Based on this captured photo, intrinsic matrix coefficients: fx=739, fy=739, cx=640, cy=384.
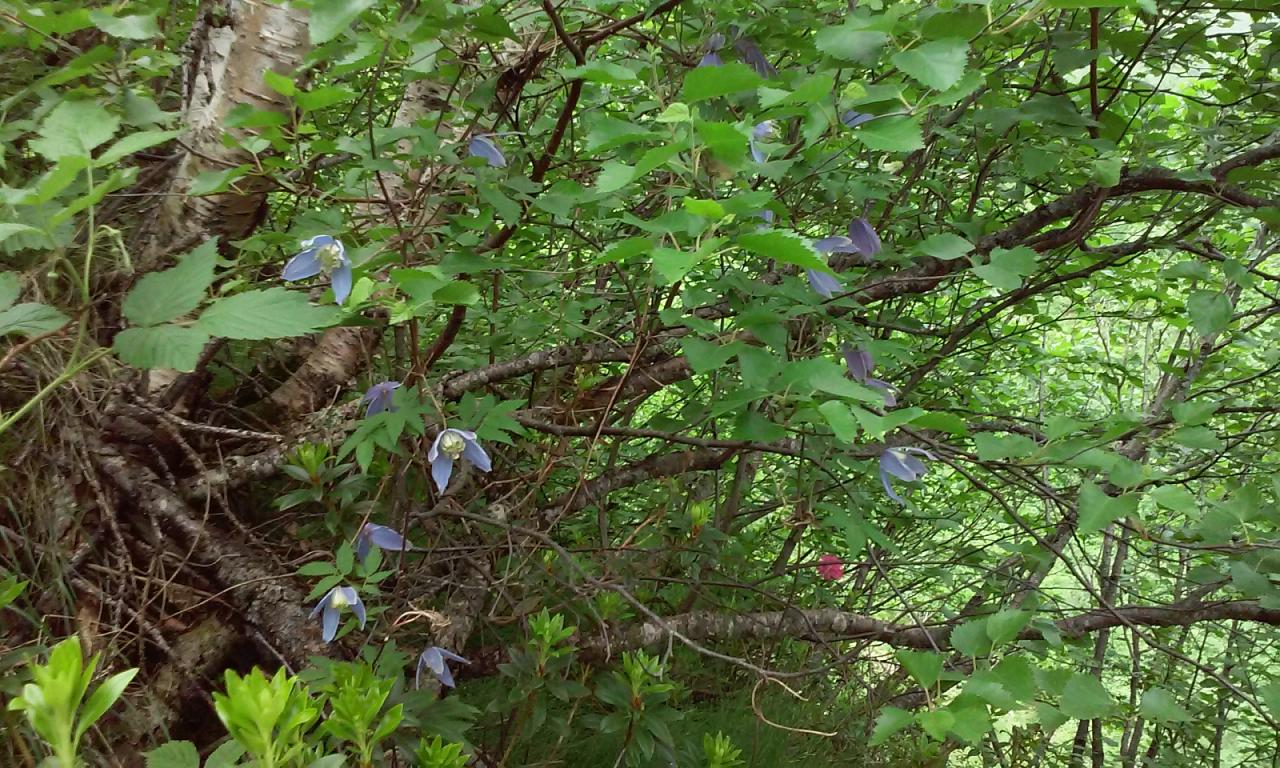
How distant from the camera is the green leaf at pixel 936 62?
87 centimetres

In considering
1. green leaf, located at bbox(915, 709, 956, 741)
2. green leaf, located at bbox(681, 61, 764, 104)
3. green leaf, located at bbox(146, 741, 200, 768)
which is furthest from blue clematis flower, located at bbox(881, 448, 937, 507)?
green leaf, located at bbox(146, 741, 200, 768)

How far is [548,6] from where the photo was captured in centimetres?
98

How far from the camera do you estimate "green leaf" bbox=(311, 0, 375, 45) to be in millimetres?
809

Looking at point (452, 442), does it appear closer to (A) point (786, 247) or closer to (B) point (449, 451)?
(B) point (449, 451)

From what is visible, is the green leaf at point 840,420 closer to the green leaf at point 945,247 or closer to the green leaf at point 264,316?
the green leaf at point 945,247

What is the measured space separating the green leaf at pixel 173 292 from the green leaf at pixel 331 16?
0.27 m

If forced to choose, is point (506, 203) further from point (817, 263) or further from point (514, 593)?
point (514, 593)

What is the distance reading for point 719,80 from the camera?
849 mm

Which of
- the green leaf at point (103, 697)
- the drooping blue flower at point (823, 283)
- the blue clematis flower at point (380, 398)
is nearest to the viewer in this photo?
the green leaf at point (103, 697)

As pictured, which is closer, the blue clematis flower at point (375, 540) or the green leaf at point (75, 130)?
the green leaf at point (75, 130)

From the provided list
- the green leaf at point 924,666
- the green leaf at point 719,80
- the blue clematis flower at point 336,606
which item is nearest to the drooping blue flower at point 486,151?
the green leaf at point 719,80

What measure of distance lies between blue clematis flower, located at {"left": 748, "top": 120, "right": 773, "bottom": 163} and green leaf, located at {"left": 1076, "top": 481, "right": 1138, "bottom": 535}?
74 cm

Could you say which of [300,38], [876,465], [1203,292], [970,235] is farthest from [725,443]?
[300,38]

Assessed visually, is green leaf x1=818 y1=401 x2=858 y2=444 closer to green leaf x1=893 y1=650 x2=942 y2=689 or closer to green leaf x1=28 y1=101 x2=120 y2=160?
green leaf x1=893 y1=650 x2=942 y2=689
